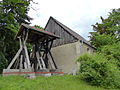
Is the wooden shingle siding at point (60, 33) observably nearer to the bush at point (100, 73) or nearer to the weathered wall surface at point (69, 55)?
the weathered wall surface at point (69, 55)

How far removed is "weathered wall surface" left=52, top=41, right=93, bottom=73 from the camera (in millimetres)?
12453

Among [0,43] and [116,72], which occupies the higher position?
[0,43]

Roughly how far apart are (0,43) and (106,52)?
38.8 feet

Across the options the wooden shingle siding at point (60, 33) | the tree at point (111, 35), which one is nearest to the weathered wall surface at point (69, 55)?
the wooden shingle siding at point (60, 33)

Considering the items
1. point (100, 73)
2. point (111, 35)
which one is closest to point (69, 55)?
point (100, 73)

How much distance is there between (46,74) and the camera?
8656 millimetres

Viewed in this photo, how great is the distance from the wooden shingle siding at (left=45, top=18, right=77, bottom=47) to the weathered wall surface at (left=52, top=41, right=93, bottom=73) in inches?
18.1

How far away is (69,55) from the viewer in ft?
42.7

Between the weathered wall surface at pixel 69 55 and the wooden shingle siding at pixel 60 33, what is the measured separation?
0.46 m

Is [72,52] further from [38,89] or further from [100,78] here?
[38,89]

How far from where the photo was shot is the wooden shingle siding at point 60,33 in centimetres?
1321

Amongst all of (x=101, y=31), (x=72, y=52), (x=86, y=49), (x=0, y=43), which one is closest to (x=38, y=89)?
(x=72, y=52)

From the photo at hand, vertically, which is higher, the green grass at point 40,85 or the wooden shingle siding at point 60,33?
the wooden shingle siding at point 60,33

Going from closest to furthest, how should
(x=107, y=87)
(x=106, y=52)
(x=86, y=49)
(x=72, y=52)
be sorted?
(x=107, y=87)
(x=106, y=52)
(x=72, y=52)
(x=86, y=49)
